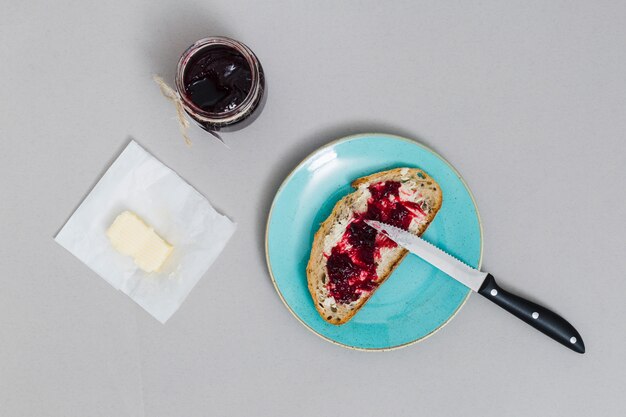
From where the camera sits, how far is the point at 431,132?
3.97ft

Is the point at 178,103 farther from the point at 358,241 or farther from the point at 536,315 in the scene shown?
the point at 536,315

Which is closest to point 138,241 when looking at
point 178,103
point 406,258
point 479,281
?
point 178,103

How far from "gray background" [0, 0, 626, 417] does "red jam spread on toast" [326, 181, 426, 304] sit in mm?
146

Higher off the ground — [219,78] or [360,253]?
[219,78]

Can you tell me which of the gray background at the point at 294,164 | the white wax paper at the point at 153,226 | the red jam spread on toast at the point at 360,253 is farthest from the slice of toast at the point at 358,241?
the white wax paper at the point at 153,226

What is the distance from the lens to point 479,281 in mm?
1117

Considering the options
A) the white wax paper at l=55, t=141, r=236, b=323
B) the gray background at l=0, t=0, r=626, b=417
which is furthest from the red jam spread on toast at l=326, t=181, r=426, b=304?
the white wax paper at l=55, t=141, r=236, b=323

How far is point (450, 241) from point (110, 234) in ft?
2.42

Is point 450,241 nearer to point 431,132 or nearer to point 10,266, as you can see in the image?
point 431,132

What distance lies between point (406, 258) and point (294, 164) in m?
0.32

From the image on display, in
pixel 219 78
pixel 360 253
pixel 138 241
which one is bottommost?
pixel 138 241

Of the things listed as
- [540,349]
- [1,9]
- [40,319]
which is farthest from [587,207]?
[1,9]

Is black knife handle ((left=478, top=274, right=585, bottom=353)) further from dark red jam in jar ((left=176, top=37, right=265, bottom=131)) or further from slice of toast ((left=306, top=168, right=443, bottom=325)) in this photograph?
dark red jam in jar ((left=176, top=37, right=265, bottom=131))

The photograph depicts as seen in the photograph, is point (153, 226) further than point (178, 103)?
Yes
